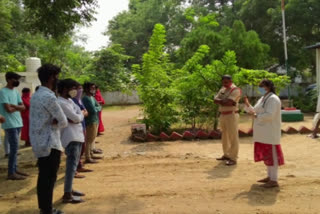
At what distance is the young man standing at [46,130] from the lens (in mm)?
3369

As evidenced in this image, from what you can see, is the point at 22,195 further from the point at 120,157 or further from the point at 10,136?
the point at 120,157

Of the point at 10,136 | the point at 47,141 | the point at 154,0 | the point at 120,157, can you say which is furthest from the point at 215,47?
the point at 154,0

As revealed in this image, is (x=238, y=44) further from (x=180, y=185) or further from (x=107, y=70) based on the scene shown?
(x=180, y=185)

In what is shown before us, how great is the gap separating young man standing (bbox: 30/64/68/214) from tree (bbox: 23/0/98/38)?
4296 millimetres

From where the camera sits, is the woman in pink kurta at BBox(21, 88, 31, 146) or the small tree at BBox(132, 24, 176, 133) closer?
the woman in pink kurta at BBox(21, 88, 31, 146)

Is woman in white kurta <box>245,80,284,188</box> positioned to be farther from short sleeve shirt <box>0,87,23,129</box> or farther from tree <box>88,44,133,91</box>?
tree <box>88,44,133,91</box>

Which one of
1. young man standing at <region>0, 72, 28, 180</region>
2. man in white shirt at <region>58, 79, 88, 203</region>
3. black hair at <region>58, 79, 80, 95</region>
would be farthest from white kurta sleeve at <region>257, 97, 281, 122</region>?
young man standing at <region>0, 72, 28, 180</region>

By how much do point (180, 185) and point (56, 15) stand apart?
5.14m

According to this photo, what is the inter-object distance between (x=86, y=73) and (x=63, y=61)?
5.87 ft

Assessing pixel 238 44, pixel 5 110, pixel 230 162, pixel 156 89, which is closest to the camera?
pixel 5 110

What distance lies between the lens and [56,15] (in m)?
7.49

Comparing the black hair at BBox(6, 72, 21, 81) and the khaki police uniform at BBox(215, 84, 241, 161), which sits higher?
the black hair at BBox(6, 72, 21, 81)

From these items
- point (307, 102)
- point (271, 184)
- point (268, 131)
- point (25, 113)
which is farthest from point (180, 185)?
point (307, 102)

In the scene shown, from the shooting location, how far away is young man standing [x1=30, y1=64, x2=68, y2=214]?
3.37m
